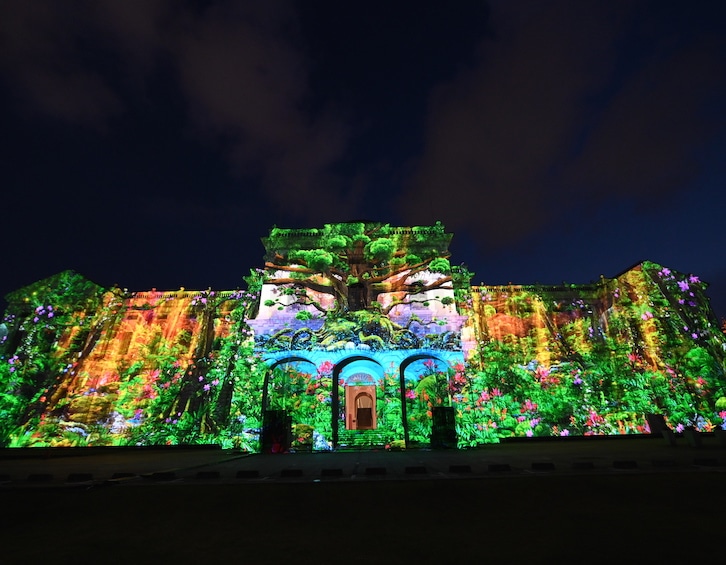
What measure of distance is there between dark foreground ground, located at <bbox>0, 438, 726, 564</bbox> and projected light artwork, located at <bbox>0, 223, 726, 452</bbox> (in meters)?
10.1

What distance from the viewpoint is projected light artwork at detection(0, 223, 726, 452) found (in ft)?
55.4

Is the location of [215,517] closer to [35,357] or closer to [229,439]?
[229,439]

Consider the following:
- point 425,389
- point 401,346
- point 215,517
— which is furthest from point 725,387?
point 215,517

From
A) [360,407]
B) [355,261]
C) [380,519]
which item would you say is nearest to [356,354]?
[355,261]

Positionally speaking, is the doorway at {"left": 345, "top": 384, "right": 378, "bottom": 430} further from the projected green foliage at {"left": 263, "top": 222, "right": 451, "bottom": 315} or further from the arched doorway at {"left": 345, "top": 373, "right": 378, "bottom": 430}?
the projected green foliage at {"left": 263, "top": 222, "right": 451, "bottom": 315}

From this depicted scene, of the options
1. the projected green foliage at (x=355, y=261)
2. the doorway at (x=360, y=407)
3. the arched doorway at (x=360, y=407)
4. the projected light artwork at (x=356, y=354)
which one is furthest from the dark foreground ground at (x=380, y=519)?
the doorway at (x=360, y=407)

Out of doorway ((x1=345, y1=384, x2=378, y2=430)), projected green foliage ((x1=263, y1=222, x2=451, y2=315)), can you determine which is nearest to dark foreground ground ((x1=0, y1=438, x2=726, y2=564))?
projected green foliage ((x1=263, y1=222, x2=451, y2=315))

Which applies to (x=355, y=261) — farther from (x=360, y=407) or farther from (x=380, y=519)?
(x=380, y=519)

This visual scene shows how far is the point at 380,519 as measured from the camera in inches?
143

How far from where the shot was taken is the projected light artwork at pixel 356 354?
16891mm

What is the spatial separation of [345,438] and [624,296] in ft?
56.9

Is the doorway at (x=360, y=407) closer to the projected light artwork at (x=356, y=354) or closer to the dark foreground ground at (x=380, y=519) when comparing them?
the projected light artwork at (x=356, y=354)

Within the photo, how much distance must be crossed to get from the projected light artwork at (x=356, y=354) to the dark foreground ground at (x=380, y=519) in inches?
397

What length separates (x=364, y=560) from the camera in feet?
8.37
